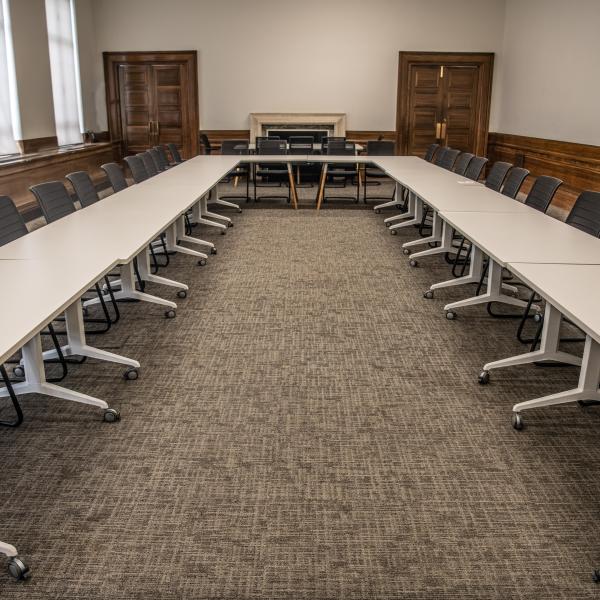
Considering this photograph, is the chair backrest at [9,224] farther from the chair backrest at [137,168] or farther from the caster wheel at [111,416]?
the chair backrest at [137,168]

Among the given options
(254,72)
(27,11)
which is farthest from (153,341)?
(254,72)

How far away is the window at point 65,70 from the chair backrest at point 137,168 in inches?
172

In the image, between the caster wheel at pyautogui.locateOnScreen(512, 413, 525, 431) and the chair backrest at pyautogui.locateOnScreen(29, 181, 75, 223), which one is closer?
the caster wheel at pyautogui.locateOnScreen(512, 413, 525, 431)

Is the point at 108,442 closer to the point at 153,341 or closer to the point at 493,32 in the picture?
the point at 153,341

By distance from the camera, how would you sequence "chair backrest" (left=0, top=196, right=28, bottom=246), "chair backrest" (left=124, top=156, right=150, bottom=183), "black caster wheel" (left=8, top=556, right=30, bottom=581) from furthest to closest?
"chair backrest" (left=124, top=156, right=150, bottom=183) < "chair backrest" (left=0, top=196, right=28, bottom=246) < "black caster wheel" (left=8, top=556, right=30, bottom=581)

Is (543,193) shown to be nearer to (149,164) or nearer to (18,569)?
(18,569)

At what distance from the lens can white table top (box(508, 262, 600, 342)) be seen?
8.79ft

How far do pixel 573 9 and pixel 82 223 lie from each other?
8065 mm

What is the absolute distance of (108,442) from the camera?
10.2 ft

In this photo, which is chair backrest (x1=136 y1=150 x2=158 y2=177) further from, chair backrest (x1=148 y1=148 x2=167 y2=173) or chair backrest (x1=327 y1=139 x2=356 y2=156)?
chair backrest (x1=327 y1=139 x2=356 y2=156)

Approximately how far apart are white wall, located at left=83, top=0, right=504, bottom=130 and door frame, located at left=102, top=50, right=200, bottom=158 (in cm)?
13

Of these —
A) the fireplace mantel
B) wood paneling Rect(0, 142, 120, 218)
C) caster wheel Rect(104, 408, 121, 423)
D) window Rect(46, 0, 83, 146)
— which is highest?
window Rect(46, 0, 83, 146)

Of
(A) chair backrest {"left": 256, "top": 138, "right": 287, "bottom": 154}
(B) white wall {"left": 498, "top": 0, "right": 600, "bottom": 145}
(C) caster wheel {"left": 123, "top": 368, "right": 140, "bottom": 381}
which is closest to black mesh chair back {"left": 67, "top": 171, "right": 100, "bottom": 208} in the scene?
(C) caster wheel {"left": 123, "top": 368, "right": 140, "bottom": 381}

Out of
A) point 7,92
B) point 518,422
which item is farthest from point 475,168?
point 7,92
